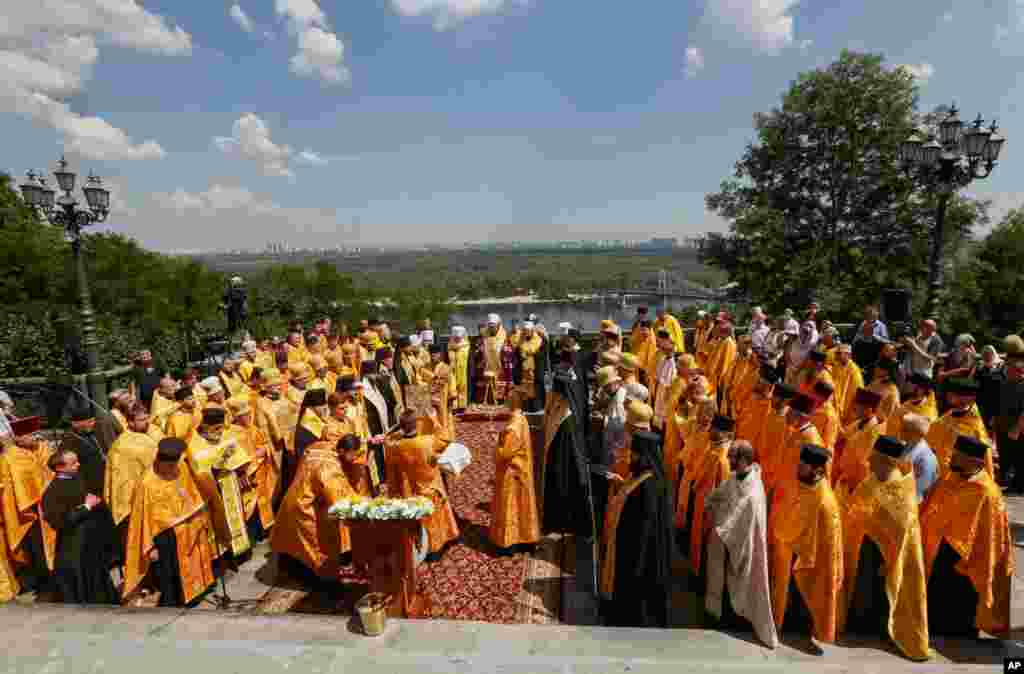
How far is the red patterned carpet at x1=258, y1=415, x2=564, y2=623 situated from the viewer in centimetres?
558

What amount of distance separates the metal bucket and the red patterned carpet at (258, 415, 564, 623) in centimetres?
152

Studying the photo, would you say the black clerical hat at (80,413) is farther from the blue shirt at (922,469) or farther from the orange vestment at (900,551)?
the blue shirt at (922,469)

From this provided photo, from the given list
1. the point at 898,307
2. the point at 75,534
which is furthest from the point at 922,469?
the point at 75,534

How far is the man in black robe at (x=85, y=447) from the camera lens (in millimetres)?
5828

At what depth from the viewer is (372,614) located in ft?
13.3

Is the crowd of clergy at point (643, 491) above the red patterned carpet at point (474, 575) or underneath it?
above

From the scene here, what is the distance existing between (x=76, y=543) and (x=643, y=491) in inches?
215

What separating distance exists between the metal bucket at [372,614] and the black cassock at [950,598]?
4.69m

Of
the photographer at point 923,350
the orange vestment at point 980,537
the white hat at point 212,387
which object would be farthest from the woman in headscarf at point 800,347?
the white hat at point 212,387

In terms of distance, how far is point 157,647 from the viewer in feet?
13.2

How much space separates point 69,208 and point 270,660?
39.7ft

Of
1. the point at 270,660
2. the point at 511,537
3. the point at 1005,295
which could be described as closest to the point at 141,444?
the point at 270,660

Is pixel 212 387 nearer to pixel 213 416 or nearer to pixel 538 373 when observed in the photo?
pixel 213 416

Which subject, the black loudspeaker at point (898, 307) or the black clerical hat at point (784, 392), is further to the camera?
the black loudspeaker at point (898, 307)
